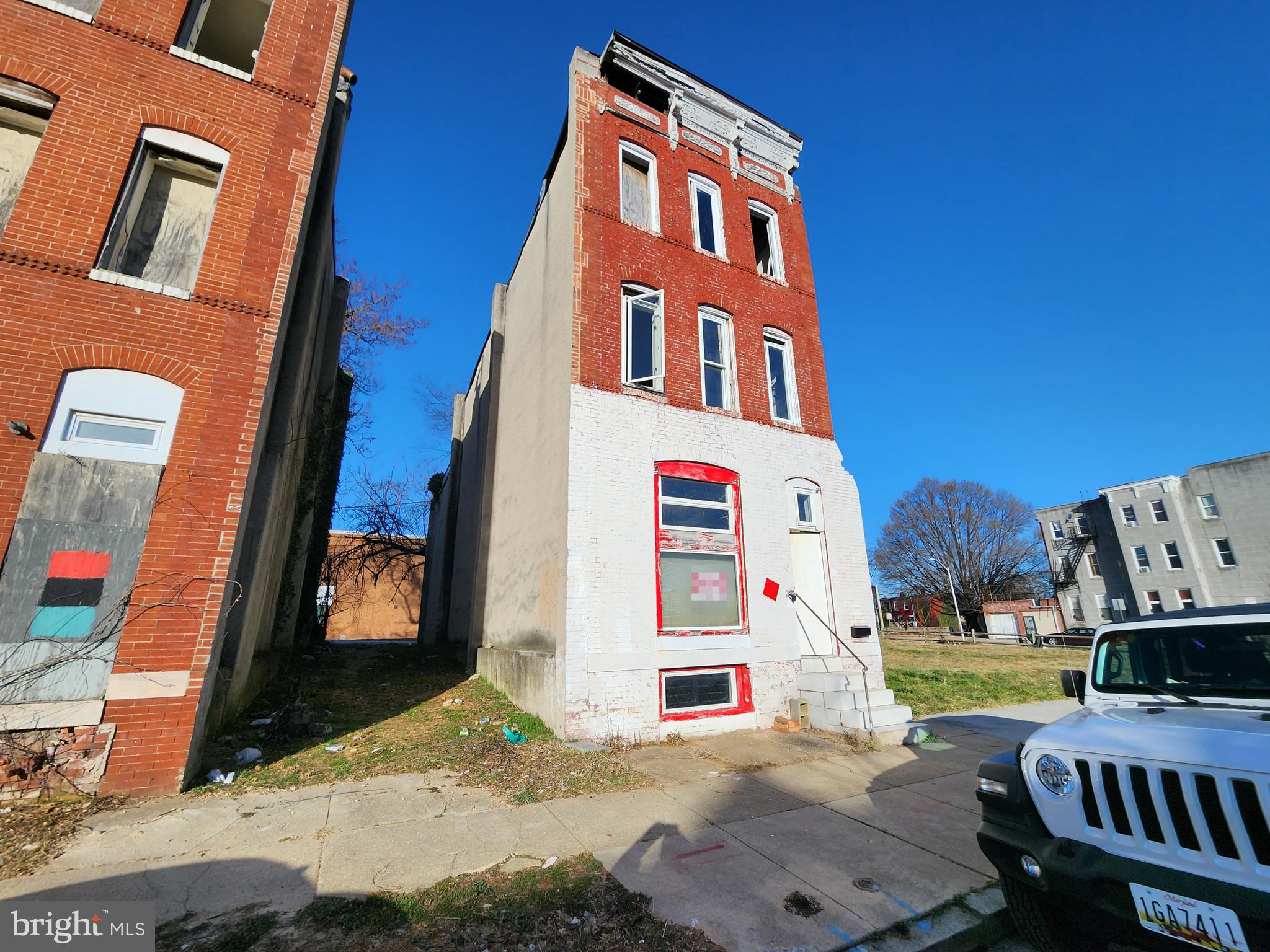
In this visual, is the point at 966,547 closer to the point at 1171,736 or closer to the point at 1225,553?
the point at 1225,553

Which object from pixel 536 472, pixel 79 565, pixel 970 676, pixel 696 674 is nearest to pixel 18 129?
pixel 79 565

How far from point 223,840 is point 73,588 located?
3190mm

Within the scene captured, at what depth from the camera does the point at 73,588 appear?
5438 mm

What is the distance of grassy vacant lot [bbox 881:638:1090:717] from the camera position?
12.7 m

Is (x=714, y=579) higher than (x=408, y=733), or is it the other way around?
(x=714, y=579)

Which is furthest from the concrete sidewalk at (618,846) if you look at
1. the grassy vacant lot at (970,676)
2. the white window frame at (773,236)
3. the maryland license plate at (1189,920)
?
the white window frame at (773,236)

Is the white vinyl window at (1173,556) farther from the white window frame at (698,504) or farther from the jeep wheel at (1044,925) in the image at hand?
the jeep wheel at (1044,925)

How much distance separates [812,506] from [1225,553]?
38.4 meters

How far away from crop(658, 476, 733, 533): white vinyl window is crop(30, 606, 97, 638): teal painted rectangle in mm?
7079

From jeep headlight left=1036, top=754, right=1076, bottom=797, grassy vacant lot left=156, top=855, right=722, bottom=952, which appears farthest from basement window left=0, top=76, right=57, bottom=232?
jeep headlight left=1036, top=754, right=1076, bottom=797

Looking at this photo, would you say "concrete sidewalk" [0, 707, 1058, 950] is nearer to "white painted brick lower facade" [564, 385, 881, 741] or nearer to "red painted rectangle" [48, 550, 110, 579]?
"white painted brick lower facade" [564, 385, 881, 741]

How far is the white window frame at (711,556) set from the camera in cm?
858

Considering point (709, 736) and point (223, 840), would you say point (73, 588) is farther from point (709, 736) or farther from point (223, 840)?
point (709, 736)

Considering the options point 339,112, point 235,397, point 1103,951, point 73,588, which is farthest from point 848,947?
point 339,112
